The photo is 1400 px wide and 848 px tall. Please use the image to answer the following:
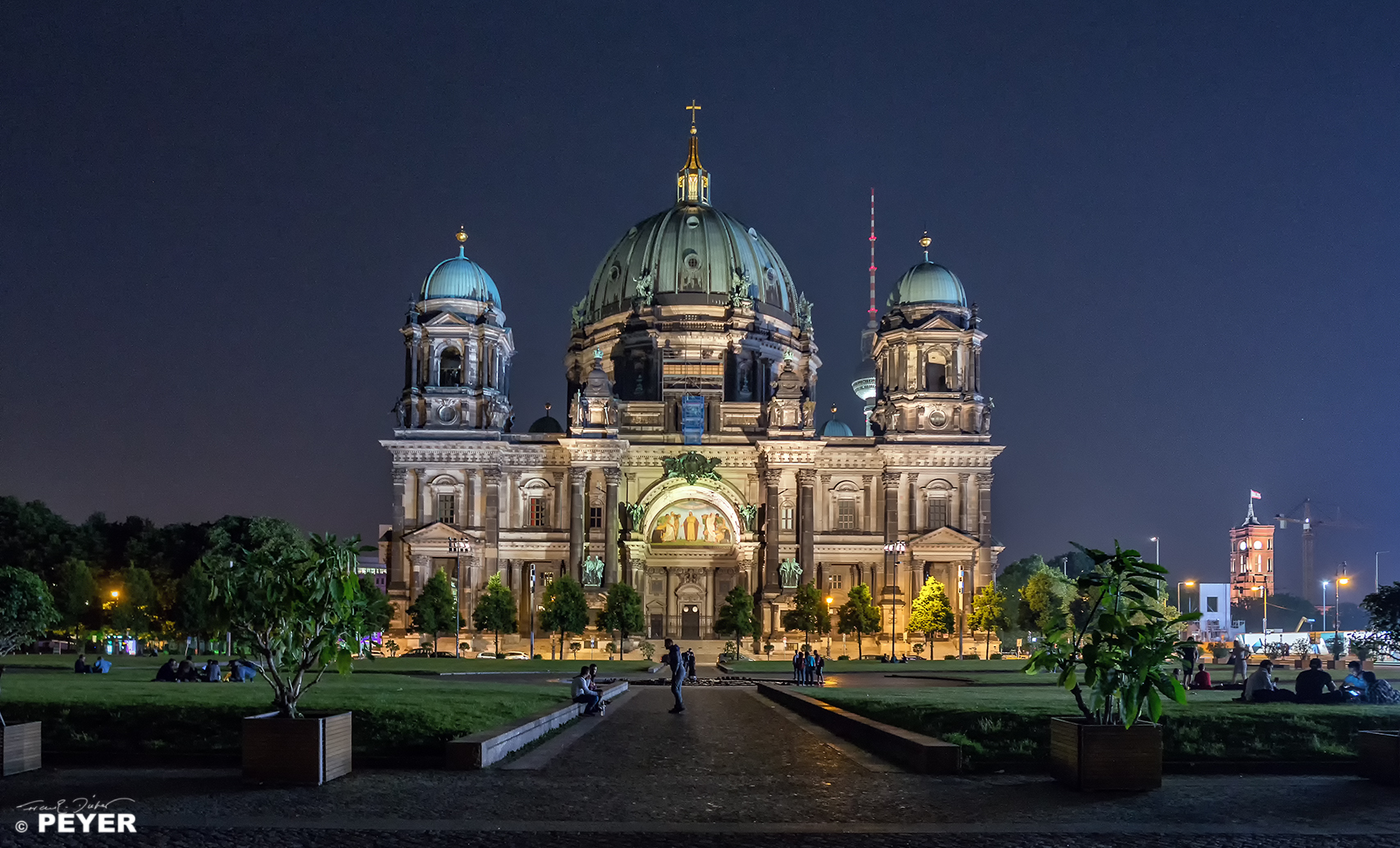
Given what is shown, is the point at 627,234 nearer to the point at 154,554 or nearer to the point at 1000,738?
the point at 154,554

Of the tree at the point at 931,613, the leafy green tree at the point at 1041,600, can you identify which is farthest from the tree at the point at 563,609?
the leafy green tree at the point at 1041,600

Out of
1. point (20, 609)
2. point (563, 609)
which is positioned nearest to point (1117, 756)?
point (20, 609)

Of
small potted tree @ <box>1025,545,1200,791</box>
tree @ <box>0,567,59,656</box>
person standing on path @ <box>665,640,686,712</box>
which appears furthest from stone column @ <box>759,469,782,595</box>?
small potted tree @ <box>1025,545,1200,791</box>

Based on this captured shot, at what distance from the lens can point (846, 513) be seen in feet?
352

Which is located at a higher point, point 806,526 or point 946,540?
point 806,526

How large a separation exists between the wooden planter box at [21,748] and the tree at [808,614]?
3110 inches

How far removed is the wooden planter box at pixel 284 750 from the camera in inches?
713

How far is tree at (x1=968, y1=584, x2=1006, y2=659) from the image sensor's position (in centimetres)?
9812

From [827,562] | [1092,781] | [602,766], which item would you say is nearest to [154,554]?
[827,562]

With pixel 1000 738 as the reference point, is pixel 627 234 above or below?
above

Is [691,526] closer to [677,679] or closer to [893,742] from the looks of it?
[677,679]

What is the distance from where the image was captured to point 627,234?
12950 centimetres

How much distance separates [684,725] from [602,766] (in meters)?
9.68

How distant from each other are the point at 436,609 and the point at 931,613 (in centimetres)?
3277
